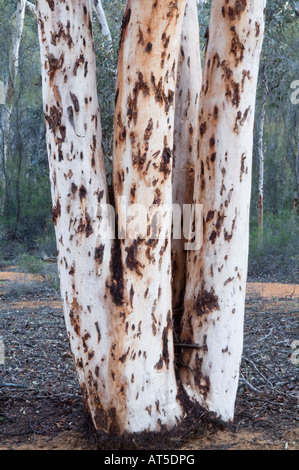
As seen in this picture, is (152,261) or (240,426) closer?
(152,261)

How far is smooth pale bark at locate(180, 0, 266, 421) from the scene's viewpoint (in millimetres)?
3182

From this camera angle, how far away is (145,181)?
9.69 ft

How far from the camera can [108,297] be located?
9.82 feet

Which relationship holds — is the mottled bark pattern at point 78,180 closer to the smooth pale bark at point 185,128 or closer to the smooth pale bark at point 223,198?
the smooth pale bark at point 223,198

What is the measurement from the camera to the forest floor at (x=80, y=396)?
3170mm

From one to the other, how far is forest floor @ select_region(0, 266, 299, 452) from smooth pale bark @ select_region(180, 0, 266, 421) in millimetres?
271

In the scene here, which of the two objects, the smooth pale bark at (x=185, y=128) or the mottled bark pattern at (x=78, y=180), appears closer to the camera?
the mottled bark pattern at (x=78, y=180)

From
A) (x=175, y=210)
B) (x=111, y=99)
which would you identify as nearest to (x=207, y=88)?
(x=175, y=210)

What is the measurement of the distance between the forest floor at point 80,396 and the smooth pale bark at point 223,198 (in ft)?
0.89
